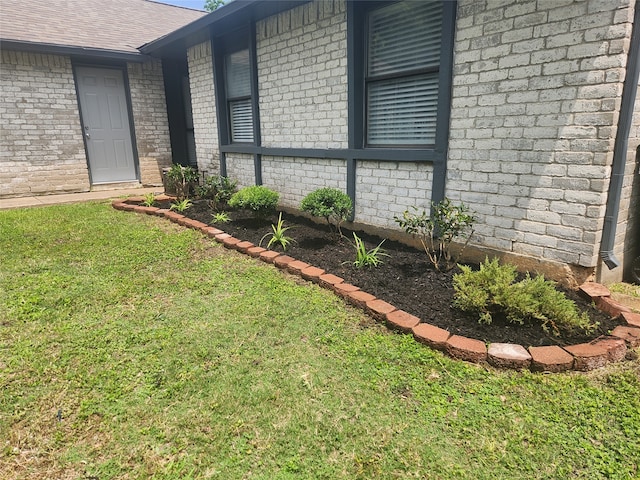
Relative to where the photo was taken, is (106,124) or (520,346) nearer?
(520,346)

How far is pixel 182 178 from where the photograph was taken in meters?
7.14

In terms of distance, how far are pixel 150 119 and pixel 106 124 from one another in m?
0.96

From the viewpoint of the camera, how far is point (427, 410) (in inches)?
81.8

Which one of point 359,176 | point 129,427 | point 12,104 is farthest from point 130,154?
point 129,427

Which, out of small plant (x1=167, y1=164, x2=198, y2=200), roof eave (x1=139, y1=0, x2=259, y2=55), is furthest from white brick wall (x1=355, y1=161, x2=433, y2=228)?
small plant (x1=167, y1=164, x2=198, y2=200)

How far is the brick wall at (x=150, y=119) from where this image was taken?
912 centimetres

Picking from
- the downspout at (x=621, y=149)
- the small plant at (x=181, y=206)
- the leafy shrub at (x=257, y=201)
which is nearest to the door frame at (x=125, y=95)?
the small plant at (x=181, y=206)

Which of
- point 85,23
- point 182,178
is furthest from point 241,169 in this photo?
point 85,23

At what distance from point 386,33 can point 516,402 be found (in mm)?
3961

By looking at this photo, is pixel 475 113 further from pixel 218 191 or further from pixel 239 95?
pixel 239 95

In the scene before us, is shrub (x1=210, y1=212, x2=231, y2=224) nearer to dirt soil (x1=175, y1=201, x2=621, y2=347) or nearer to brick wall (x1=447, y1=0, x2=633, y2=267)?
dirt soil (x1=175, y1=201, x2=621, y2=347)

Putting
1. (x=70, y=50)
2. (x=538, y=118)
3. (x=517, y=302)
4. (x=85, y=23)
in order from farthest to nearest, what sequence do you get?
(x=85, y=23) < (x=70, y=50) < (x=538, y=118) < (x=517, y=302)

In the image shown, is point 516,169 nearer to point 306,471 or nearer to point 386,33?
point 386,33

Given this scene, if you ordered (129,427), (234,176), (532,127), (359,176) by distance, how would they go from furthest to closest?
(234,176), (359,176), (532,127), (129,427)
